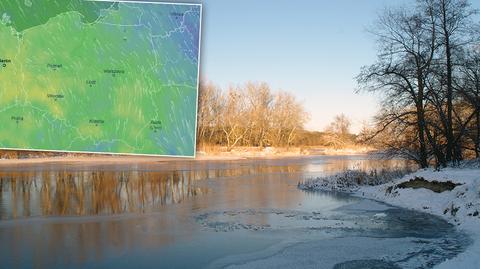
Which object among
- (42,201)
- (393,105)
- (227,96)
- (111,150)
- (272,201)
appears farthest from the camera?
(227,96)

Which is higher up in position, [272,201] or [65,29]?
[65,29]

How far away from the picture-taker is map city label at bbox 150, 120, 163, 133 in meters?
Result: 6.24

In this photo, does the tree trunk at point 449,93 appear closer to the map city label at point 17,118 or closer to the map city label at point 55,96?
the map city label at point 55,96

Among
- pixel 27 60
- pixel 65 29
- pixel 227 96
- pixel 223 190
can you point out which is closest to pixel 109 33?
pixel 65 29

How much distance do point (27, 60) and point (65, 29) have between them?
62cm

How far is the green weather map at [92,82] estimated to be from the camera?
6.11 m

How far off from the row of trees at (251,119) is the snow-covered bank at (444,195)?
115 ft

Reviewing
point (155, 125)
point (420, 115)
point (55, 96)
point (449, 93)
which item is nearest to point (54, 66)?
point (55, 96)

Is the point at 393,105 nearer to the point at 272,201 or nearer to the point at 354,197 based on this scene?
the point at 354,197

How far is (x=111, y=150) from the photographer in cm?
616

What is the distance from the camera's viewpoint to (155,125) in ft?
20.6

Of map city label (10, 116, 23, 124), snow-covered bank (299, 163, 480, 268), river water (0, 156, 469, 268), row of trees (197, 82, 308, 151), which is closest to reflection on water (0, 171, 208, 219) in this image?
river water (0, 156, 469, 268)

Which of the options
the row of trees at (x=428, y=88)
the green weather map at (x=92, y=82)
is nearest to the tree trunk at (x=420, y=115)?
the row of trees at (x=428, y=88)

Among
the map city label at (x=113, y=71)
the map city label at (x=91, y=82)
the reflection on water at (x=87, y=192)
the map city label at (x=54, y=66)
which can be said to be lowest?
the reflection on water at (x=87, y=192)
